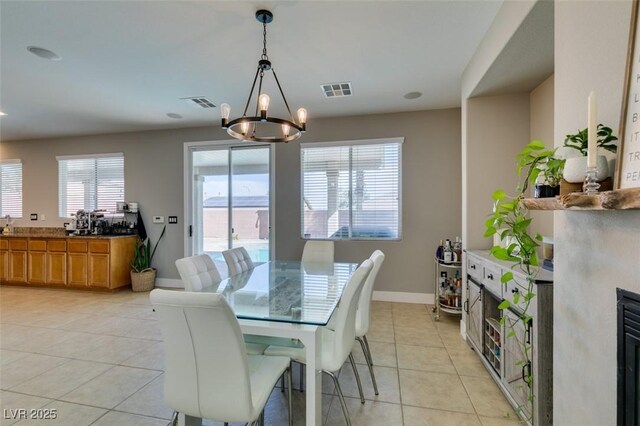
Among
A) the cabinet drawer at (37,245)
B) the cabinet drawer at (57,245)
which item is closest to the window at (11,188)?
the cabinet drawer at (37,245)

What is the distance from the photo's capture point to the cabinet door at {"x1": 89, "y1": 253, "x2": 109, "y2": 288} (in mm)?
4645

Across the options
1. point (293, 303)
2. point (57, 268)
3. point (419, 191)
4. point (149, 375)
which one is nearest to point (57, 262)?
point (57, 268)

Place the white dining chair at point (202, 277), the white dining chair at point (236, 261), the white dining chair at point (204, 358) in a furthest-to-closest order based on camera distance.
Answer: the white dining chair at point (236, 261) → the white dining chair at point (202, 277) → the white dining chair at point (204, 358)

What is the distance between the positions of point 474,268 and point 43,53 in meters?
4.49

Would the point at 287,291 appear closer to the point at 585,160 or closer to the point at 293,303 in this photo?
the point at 293,303

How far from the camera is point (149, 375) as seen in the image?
91.3 inches

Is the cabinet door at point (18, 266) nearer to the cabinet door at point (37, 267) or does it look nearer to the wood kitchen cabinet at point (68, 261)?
the wood kitchen cabinet at point (68, 261)

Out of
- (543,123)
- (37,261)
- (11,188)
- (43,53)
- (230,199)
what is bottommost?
(37,261)

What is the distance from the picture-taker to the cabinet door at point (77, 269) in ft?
15.5

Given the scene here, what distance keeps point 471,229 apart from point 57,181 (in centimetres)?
718

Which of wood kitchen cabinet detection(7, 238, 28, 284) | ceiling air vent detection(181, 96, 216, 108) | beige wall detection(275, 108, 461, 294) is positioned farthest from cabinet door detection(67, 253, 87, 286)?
beige wall detection(275, 108, 461, 294)

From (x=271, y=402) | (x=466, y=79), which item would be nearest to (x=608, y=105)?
(x=466, y=79)

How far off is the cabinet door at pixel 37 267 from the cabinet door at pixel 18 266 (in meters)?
0.13

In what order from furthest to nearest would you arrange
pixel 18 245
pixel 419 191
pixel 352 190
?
1. pixel 18 245
2. pixel 352 190
3. pixel 419 191
